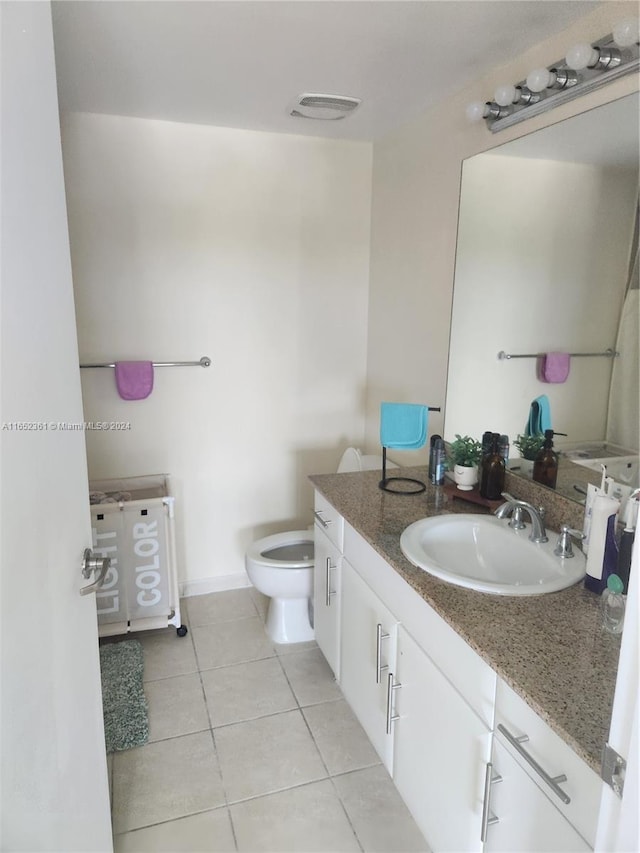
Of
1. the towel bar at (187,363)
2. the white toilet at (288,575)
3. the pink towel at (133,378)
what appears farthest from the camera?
the towel bar at (187,363)

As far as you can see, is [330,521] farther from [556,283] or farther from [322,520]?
[556,283]

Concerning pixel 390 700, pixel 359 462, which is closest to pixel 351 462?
pixel 359 462

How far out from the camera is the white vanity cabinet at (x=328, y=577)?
203 centimetres

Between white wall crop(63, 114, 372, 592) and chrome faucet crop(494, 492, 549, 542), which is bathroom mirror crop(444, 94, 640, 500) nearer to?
chrome faucet crop(494, 492, 549, 542)

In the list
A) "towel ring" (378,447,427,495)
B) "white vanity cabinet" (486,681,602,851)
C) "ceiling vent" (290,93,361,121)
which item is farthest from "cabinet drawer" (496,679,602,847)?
"ceiling vent" (290,93,361,121)

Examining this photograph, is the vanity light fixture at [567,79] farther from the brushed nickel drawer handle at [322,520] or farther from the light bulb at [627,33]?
the brushed nickel drawer handle at [322,520]

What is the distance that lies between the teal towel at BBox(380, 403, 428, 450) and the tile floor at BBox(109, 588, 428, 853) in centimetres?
105

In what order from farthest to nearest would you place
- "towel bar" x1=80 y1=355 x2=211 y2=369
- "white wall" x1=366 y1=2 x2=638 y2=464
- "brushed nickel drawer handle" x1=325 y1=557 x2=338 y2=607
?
1. "towel bar" x1=80 y1=355 x2=211 y2=369
2. "brushed nickel drawer handle" x1=325 y1=557 x2=338 y2=607
3. "white wall" x1=366 y1=2 x2=638 y2=464

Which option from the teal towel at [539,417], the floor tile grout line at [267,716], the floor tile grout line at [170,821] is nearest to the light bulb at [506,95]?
the teal towel at [539,417]

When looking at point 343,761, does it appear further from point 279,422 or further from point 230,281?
point 230,281

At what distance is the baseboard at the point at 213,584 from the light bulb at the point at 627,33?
2.68m

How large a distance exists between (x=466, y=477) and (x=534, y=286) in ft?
2.20

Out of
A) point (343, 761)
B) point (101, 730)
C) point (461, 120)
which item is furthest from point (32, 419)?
point (461, 120)

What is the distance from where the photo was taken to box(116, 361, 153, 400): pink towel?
2551 mm
